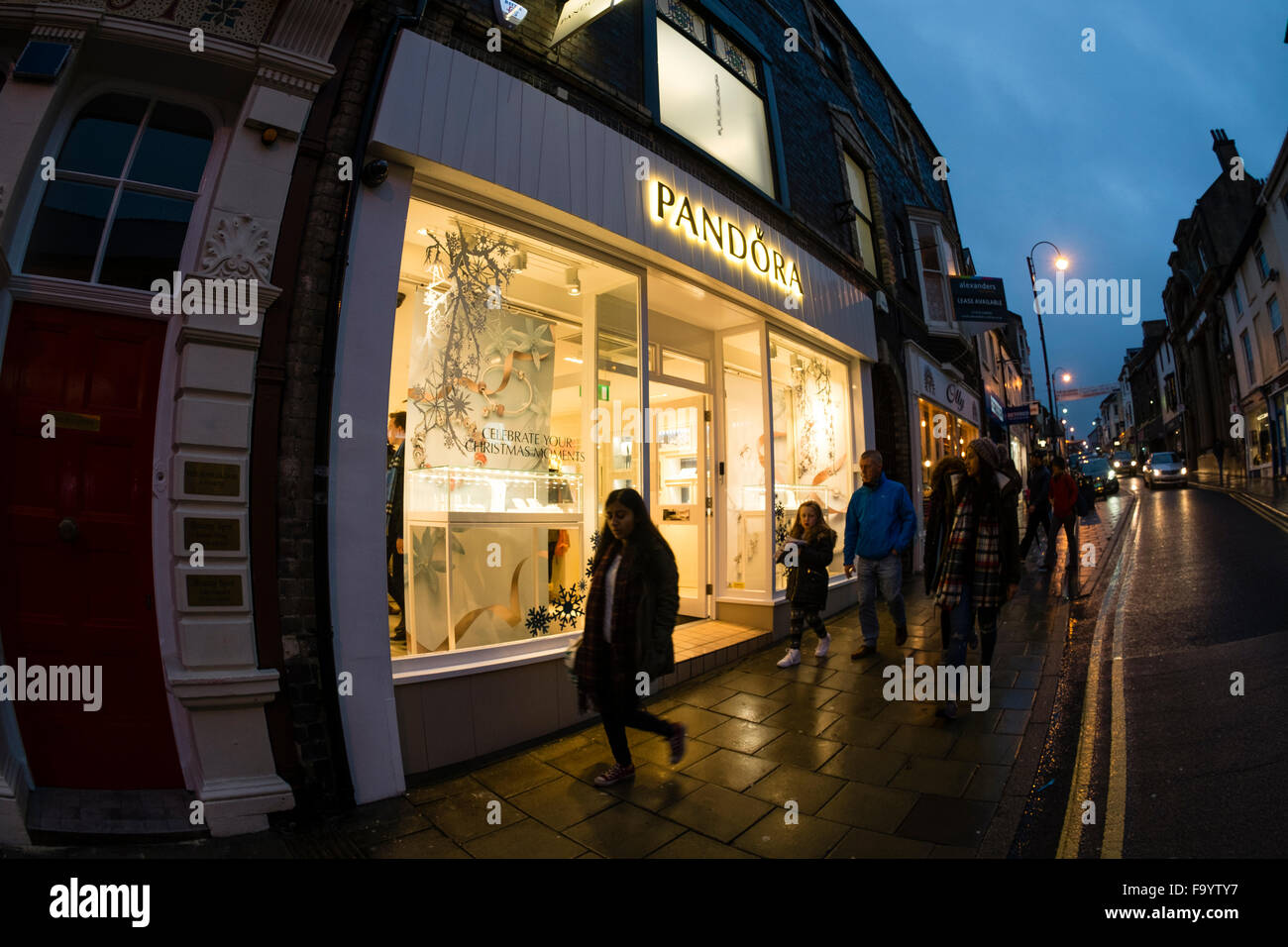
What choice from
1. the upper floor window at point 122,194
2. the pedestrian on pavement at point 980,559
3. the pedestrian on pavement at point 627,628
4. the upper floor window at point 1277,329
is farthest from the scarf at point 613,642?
the upper floor window at point 1277,329

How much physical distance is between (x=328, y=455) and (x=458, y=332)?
146 centimetres

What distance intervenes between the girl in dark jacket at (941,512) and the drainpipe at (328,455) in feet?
13.6

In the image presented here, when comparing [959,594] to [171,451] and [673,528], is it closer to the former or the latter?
[673,528]

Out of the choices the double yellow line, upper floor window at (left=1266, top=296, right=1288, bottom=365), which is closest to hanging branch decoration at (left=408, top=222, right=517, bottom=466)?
the double yellow line

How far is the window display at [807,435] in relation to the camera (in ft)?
24.2

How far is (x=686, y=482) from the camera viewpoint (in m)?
7.13

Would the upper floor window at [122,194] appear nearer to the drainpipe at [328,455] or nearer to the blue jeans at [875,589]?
the drainpipe at [328,455]

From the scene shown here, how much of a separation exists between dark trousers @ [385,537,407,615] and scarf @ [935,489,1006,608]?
3954 millimetres

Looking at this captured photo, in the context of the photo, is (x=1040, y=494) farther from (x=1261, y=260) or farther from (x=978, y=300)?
(x=1261, y=260)

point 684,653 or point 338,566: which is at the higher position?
point 338,566

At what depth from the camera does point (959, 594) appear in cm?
404
